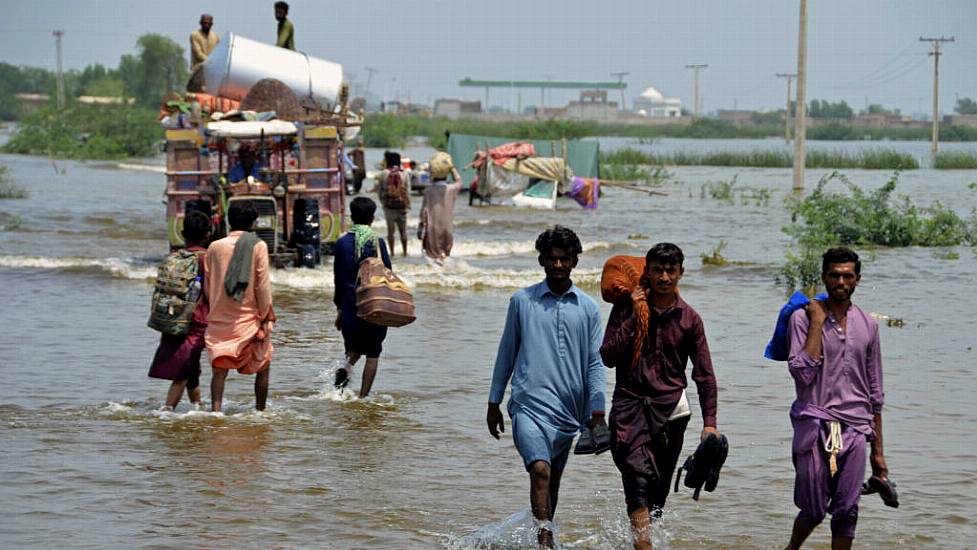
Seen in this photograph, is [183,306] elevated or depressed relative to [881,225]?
elevated

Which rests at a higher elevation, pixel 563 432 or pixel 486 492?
pixel 563 432

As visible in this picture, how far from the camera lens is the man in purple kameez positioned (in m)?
5.38

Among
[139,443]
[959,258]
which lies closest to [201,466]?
[139,443]

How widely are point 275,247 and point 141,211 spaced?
1502 cm

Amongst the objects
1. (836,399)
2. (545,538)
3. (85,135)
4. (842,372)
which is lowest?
(545,538)

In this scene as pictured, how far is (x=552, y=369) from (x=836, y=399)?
3.80ft

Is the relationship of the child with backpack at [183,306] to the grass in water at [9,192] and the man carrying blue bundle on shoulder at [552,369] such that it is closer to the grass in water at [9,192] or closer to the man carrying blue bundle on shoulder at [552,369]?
the man carrying blue bundle on shoulder at [552,369]

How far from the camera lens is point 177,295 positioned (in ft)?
27.2

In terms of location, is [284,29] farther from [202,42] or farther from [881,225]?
[881,225]

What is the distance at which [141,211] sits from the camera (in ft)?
100

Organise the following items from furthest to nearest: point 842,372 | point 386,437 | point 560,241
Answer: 1. point 386,437
2. point 560,241
3. point 842,372

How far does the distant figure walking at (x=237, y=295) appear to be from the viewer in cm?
812

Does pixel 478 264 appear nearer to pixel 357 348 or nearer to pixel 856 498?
pixel 357 348

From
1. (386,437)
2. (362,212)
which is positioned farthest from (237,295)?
(386,437)
